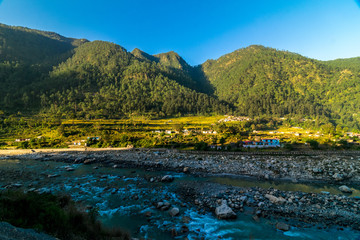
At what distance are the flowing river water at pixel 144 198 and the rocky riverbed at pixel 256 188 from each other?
1.47ft

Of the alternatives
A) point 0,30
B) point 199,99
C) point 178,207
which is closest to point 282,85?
point 199,99

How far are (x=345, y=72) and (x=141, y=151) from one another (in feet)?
635

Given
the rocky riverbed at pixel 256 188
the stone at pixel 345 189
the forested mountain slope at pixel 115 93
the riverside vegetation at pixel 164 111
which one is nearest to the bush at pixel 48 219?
the riverside vegetation at pixel 164 111

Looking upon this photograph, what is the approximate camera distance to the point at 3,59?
398ft

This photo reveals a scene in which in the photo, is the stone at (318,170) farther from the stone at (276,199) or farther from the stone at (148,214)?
the stone at (148,214)

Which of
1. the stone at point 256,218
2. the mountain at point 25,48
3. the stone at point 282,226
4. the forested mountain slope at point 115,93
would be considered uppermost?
the mountain at point 25,48

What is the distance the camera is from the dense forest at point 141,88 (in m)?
86.8

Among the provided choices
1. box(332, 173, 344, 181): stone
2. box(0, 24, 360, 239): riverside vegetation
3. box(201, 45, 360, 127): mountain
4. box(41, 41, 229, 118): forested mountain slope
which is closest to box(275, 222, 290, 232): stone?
box(0, 24, 360, 239): riverside vegetation

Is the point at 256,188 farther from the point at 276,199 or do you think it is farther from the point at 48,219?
the point at 48,219

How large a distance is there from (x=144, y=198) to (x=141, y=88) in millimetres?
119372

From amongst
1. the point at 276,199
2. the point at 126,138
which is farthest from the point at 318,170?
the point at 126,138

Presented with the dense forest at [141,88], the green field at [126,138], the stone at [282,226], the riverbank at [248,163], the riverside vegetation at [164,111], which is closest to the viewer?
the stone at [282,226]

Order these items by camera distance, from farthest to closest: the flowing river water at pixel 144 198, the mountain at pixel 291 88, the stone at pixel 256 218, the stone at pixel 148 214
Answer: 1. the mountain at pixel 291 88
2. the stone at pixel 148 214
3. the stone at pixel 256 218
4. the flowing river water at pixel 144 198

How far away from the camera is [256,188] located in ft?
51.8
